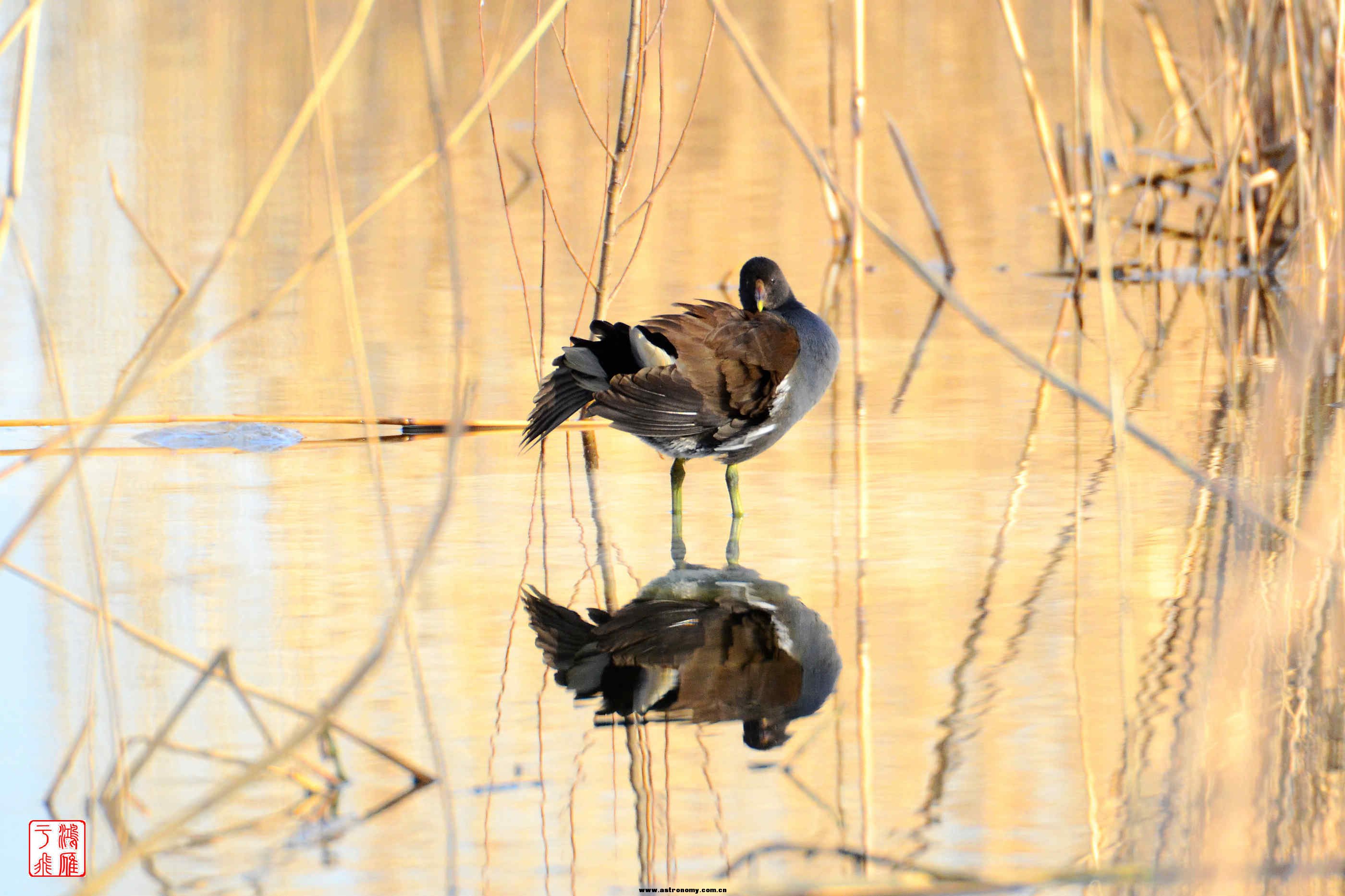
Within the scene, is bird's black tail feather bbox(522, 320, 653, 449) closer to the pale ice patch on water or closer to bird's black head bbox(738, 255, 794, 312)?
bird's black head bbox(738, 255, 794, 312)

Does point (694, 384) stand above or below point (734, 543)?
above

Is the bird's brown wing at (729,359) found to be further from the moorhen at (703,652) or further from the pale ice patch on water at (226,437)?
the pale ice patch on water at (226,437)

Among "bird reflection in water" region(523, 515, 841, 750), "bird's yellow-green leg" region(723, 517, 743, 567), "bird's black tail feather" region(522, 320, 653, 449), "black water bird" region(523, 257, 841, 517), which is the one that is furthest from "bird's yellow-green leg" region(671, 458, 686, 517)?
"bird reflection in water" region(523, 515, 841, 750)

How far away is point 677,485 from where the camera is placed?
12.0 ft

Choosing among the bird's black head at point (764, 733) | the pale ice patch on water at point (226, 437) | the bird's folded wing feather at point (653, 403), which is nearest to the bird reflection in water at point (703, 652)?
the bird's black head at point (764, 733)

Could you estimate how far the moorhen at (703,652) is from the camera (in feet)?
8.46

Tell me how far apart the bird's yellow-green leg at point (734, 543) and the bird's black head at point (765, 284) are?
2.10 ft

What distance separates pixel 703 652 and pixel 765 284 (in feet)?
4.69

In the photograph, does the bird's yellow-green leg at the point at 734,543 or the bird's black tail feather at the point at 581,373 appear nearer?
the bird's yellow-green leg at the point at 734,543

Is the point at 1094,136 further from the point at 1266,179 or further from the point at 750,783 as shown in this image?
the point at 1266,179

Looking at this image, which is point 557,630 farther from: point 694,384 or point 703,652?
point 694,384

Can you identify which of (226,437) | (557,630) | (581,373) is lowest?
(557,630)

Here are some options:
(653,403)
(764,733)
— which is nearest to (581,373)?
(653,403)

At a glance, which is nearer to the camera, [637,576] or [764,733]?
[764,733]
